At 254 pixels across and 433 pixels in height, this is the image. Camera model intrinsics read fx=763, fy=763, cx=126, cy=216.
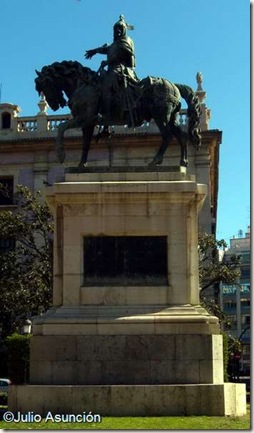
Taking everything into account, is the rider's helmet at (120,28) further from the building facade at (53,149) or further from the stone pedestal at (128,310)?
the building facade at (53,149)

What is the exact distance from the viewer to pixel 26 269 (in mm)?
33312

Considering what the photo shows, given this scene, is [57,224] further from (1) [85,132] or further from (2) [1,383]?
(2) [1,383]

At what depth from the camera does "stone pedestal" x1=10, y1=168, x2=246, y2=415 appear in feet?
48.4

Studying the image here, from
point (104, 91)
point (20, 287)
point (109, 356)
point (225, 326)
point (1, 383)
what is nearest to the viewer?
point (109, 356)

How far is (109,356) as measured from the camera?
15.5 metres

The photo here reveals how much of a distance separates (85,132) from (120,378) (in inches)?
239

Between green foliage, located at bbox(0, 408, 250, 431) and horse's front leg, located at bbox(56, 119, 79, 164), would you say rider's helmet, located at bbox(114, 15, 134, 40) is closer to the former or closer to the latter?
horse's front leg, located at bbox(56, 119, 79, 164)

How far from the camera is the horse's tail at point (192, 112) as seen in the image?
60.5ft

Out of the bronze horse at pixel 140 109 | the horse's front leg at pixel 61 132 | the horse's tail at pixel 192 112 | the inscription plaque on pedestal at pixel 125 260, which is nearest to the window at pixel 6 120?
the bronze horse at pixel 140 109

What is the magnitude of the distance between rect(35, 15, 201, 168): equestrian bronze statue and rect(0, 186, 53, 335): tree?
45.6 feet

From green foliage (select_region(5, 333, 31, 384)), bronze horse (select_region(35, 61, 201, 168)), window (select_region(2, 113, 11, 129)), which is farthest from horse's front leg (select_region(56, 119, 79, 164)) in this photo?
window (select_region(2, 113, 11, 129))

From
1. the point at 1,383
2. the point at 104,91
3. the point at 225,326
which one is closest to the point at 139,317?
the point at 104,91

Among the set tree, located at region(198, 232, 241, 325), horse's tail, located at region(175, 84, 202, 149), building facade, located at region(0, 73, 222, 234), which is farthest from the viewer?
building facade, located at region(0, 73, 222, 234)

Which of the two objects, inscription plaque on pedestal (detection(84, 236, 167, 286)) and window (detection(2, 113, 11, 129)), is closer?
inscription plaque on pedestal (detection(84, 236, 167, 286))
